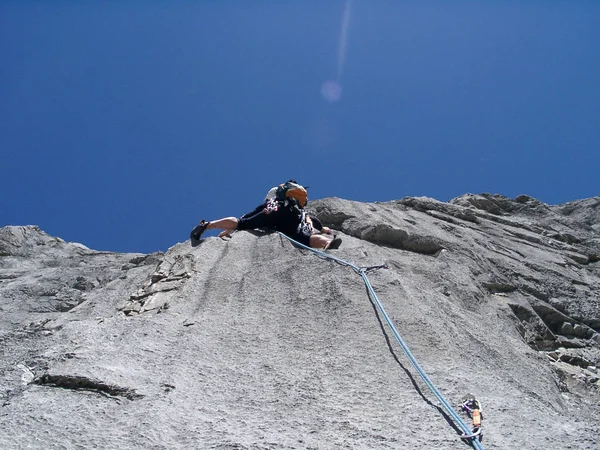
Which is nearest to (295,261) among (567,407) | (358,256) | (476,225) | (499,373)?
(358,256)

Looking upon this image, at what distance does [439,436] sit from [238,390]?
54.2 inches

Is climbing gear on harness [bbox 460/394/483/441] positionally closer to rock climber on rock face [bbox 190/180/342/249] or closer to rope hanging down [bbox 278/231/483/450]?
rope hanging down [bbox 278/231/483/450]

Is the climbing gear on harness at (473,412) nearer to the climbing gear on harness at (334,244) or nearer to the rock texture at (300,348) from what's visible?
the rock texture at (300,348)

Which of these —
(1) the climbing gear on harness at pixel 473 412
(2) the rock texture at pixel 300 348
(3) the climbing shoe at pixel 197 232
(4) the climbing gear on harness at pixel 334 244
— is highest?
(3) the climbing shoe at pixel 197 232

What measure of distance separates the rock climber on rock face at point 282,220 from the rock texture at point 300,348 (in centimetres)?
31

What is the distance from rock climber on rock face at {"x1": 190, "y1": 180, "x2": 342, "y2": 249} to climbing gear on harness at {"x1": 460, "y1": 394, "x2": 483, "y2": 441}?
13.4ft

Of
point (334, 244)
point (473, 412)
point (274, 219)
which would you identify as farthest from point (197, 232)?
point (473, 412)

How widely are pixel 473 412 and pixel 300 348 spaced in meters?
1.58

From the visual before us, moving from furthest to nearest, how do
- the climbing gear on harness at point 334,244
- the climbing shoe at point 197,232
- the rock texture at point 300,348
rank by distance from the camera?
1. the climbing shoe at point 197,232
2. the climbing gear on harness at point 334,244
3. the rock texture at point 300,348

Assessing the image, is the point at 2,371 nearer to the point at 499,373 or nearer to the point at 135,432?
the point at 135,432

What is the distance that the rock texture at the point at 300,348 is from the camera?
3.11 meters

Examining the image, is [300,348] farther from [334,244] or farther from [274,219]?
[274,219]

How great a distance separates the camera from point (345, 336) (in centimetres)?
448

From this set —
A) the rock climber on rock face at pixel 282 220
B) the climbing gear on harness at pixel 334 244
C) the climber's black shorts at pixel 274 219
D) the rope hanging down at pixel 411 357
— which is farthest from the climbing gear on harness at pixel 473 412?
the climber's black shorts at pixel 274 219
